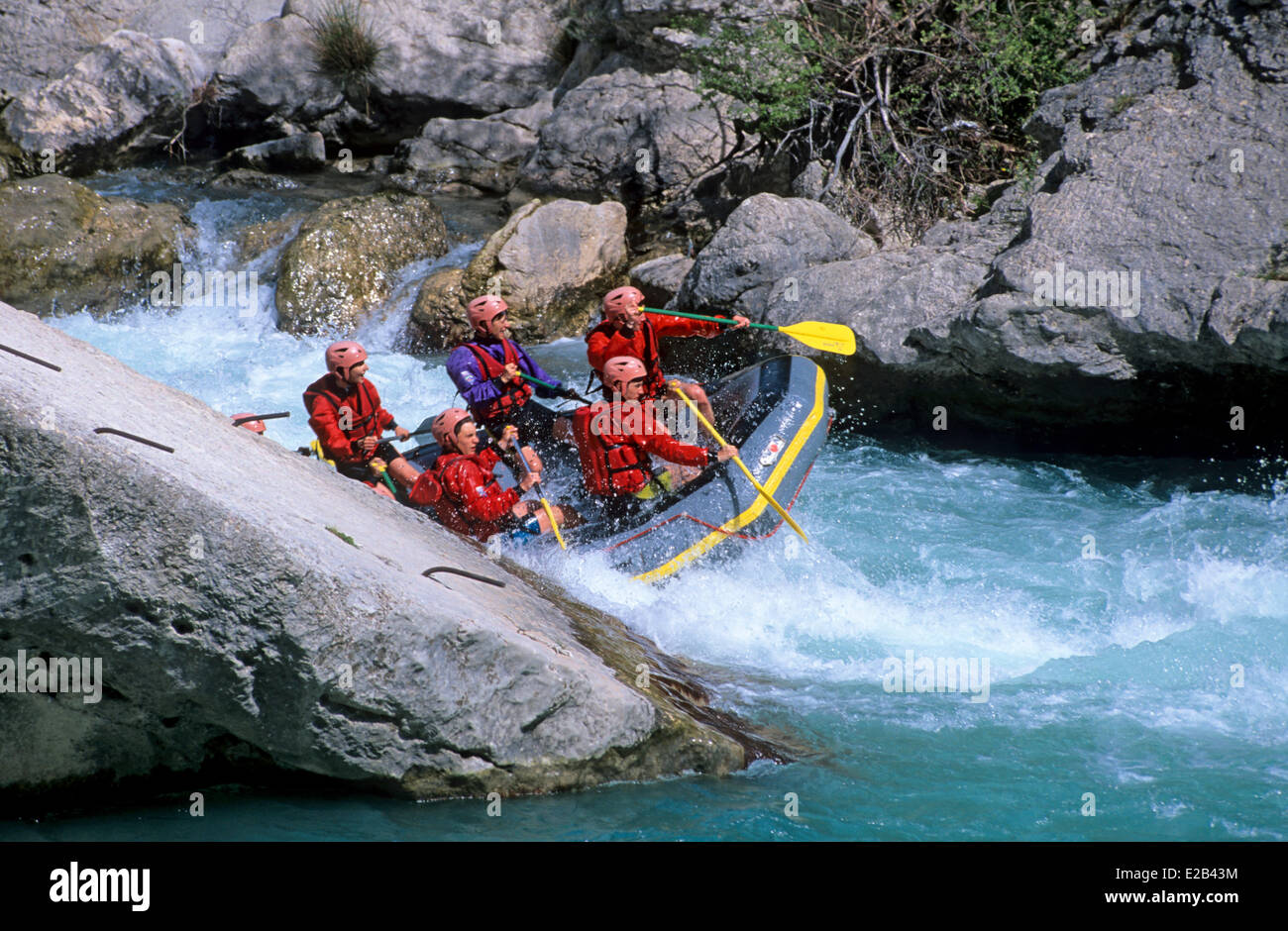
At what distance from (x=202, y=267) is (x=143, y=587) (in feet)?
26.9

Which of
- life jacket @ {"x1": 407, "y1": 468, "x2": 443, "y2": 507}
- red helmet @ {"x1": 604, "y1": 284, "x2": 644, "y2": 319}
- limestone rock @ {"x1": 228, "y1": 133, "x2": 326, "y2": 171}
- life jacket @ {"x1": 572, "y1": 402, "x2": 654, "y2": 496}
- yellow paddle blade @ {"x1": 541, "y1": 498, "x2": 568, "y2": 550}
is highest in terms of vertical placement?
limestone rock @ {"x1": 228, "y1": 133, "x2": 326, "y2": 171}

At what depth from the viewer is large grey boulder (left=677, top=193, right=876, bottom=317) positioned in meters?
7.87

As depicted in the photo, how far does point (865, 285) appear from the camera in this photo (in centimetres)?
733

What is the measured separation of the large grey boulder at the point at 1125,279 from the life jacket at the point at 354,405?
313 centimetres

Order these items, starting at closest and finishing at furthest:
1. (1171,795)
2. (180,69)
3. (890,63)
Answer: (1171,795)
(890,63)
(180,69)

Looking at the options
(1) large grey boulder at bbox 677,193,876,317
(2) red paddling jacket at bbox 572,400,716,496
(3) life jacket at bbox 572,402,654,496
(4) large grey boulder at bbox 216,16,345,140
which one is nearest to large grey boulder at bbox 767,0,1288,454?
(1) large grey boulder at bbox 677,193,876,317

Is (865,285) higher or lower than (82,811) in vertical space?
higher

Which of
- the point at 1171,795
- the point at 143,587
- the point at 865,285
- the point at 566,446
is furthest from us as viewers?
the point at 865,285

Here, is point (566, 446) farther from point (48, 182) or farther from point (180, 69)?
point (180, 69)

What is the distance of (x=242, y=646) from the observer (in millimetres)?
2943

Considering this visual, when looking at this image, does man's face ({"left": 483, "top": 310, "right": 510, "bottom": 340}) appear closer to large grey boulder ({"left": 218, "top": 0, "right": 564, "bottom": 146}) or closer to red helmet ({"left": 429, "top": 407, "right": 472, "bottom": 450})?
red helmet ({"left": 429, "top": 407, "right": 472, "bottom": 450})

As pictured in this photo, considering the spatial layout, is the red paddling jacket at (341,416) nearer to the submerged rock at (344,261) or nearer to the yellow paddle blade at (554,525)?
the yellow paddle blade at (554,525)

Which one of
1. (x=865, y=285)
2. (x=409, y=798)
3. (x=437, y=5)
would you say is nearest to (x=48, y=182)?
(x=437, y=5)

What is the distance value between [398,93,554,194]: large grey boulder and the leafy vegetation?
369cm
